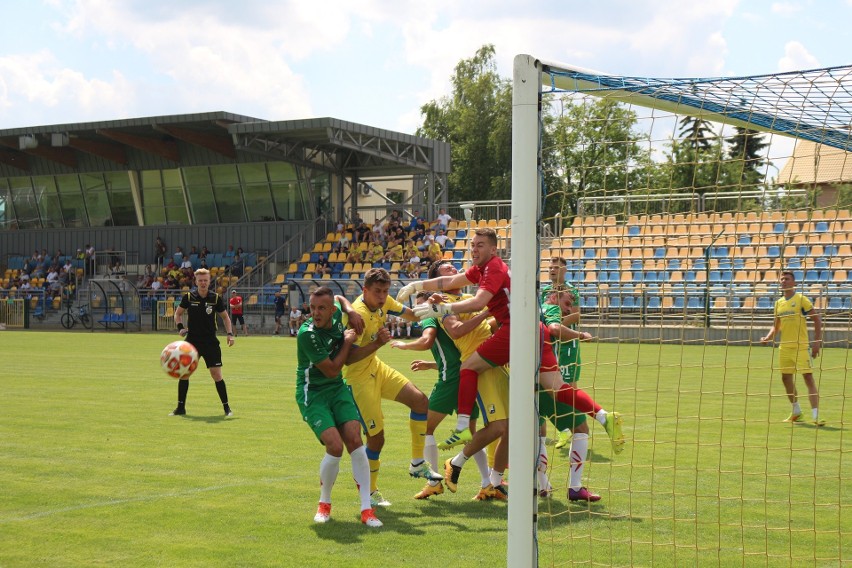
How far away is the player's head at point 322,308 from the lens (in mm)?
7230

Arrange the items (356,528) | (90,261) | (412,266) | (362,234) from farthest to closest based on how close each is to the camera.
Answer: (90,261), (362,234), (412,266), (356,528)

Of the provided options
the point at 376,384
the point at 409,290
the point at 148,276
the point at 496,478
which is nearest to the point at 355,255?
the point at 148,276

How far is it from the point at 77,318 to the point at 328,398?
118 ft

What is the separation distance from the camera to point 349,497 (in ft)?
26.2

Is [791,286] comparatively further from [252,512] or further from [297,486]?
[252,512]

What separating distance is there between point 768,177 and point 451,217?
31.7 metres

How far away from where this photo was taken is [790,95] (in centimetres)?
615

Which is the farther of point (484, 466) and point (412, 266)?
point (412, 266)

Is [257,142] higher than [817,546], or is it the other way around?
[257,142]

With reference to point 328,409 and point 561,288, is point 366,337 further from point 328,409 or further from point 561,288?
point 561,288

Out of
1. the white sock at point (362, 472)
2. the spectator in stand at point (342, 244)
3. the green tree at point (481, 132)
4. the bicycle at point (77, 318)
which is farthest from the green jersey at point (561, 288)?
the green tree at point (481, 132)

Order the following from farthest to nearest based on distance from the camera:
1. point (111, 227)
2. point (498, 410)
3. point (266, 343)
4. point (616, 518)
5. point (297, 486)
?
point (111, 227)
point (266, 343)
point (297, 486)
point (498, 410)
point (616, 518)

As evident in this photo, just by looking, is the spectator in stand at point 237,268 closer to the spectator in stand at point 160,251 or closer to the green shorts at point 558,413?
the spectator in stand at point 160,251

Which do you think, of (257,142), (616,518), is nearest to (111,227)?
(257,142)
